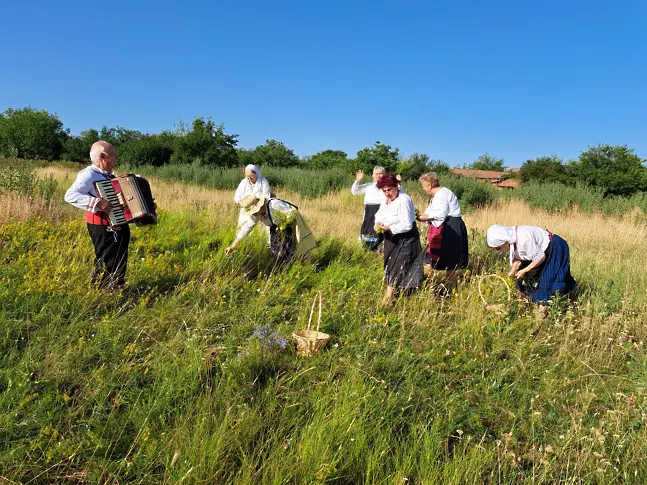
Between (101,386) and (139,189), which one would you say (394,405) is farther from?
(139,189)

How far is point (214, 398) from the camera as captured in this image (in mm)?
2516

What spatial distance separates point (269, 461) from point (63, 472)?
1.04 metres

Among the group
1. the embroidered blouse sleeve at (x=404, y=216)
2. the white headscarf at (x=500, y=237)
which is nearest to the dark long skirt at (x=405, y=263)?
the embroidered blouse sleeve at (x=404, y=216)

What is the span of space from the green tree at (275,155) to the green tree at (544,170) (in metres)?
27.1

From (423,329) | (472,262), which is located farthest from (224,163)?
(423,329)

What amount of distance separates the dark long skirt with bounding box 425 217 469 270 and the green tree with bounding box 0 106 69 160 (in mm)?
41224

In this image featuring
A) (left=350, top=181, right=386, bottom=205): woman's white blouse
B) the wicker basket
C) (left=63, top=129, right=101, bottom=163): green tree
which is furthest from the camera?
(left=63, top=129, right=101, bottom=163): green tree

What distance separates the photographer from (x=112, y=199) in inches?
145

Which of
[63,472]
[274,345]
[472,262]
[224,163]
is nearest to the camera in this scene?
[63,472]

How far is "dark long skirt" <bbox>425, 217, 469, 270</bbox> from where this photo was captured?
5000 mm

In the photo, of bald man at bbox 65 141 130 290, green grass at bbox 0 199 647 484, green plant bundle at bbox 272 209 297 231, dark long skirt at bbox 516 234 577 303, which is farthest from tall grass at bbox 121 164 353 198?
green grass at bbox 0 199 647 484

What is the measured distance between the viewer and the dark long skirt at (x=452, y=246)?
500 centimetres

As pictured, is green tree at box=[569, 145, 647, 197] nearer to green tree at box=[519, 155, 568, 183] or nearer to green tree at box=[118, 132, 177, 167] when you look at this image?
green tree at box=[519, 155, 568, 183]

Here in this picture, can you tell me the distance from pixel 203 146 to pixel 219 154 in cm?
108
